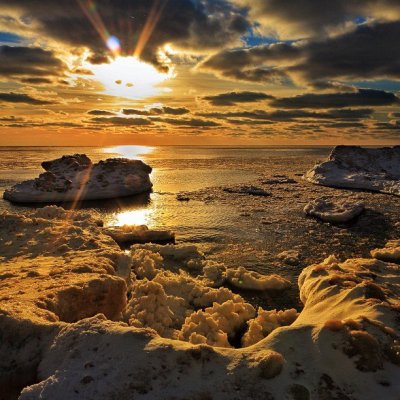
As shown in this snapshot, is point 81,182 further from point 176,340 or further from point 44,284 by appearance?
point 176,340

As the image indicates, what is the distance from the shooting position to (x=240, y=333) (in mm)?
10414

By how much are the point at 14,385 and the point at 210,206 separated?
24185mm

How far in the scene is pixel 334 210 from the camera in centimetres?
2542

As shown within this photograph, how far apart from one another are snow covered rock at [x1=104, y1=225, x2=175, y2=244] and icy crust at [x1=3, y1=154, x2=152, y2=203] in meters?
14.6

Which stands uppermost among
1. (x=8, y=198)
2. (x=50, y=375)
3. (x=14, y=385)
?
(x=50, y=375)

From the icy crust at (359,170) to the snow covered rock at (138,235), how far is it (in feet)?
93.7

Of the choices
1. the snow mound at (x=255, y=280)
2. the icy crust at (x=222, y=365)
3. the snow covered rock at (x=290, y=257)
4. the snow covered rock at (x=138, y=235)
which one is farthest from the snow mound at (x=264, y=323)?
the snow covered rock at (x=138, y=235)

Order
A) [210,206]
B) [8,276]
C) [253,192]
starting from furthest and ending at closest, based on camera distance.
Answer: [253,192] < [210,206] < [8,276]

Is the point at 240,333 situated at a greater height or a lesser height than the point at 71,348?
lesser

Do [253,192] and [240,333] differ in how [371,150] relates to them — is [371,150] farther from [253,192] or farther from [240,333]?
[240,333]

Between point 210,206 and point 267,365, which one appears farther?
point 210,206

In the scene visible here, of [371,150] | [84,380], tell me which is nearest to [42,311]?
[84,380]

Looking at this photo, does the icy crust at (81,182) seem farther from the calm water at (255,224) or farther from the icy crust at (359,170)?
the icy crust at (359,170)

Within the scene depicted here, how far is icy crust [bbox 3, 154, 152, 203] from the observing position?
3238cm
